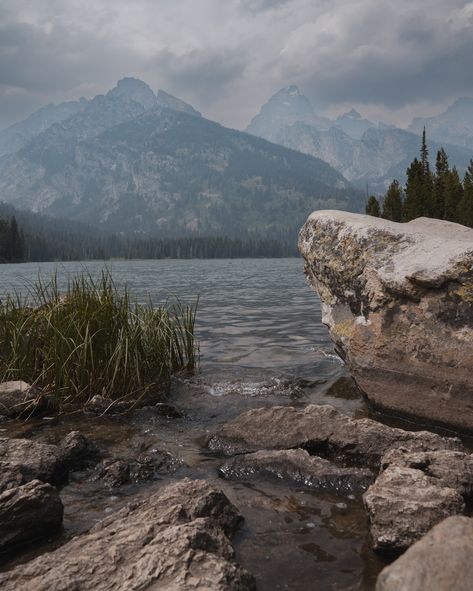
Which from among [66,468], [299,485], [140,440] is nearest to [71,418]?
[140,440]

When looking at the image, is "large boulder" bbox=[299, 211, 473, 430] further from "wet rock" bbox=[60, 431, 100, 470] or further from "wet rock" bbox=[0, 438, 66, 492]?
"wet rock" bbox=[0, 438, 66, 492]

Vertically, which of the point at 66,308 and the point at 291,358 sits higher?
the point at 66,308

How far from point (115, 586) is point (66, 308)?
655cm

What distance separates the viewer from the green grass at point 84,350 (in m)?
8.33

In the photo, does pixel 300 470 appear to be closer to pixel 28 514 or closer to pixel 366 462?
pixel 366 462

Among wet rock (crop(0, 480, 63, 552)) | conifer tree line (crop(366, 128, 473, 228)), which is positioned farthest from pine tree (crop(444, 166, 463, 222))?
wet rock (crop(0, 480, 63, 552))

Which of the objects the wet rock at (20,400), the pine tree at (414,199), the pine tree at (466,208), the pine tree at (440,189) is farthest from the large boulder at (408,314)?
the pine tree at (414,199)

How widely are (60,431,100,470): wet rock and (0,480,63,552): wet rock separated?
4.31ft

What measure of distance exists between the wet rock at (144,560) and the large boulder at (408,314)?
4269 millimetres

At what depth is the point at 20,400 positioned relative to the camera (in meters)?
7.93

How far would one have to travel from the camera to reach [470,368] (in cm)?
663

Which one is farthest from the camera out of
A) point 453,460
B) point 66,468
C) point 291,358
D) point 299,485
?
point 291,358

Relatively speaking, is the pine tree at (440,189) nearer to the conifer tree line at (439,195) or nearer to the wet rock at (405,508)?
the conifer tree line at (439,195)

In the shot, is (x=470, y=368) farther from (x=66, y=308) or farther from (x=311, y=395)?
(x=66, y=308)
